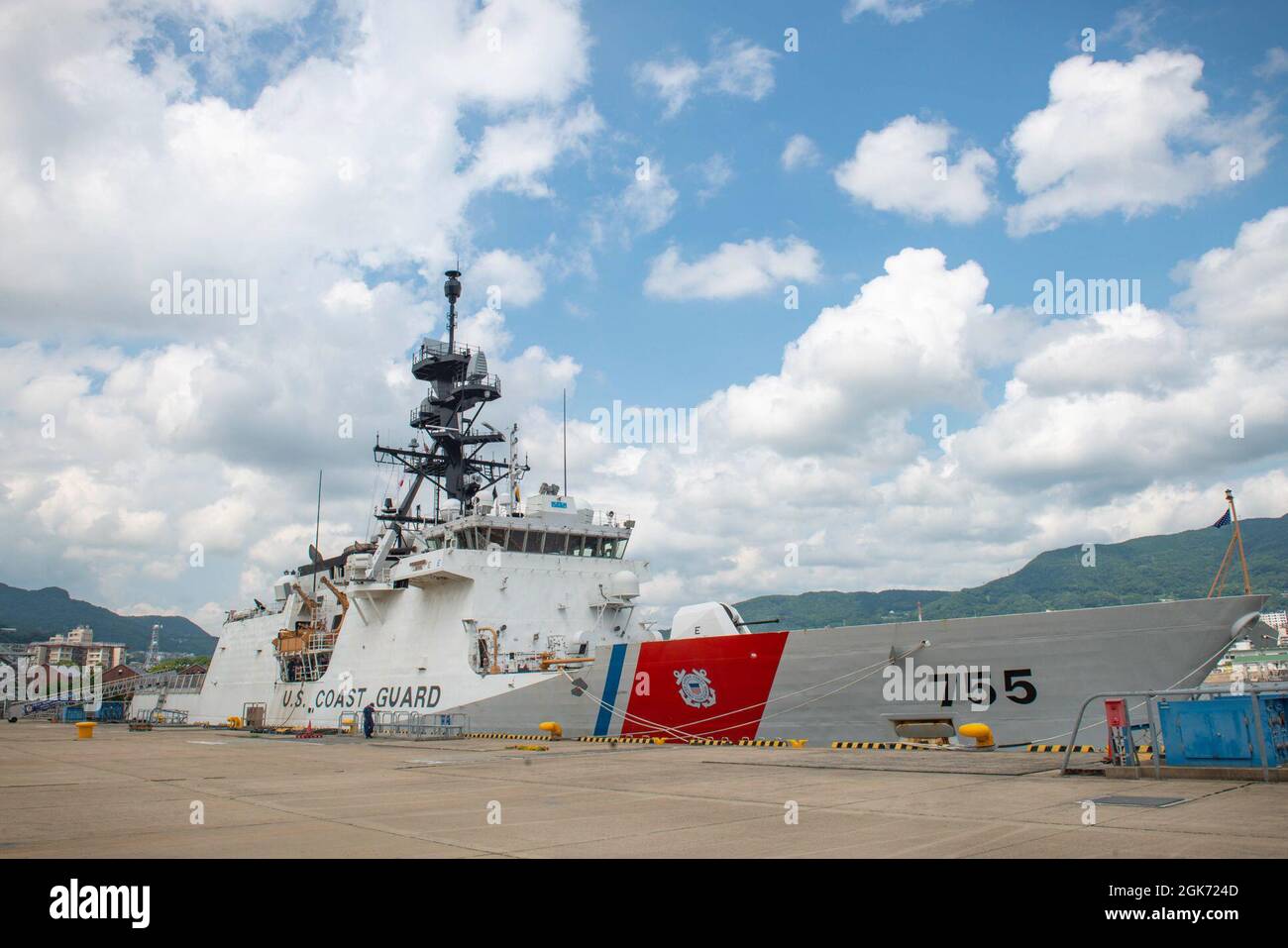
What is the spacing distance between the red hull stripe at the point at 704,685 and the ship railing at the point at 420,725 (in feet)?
14.2

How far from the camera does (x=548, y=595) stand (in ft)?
66.0

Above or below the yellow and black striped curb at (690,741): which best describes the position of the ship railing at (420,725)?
below

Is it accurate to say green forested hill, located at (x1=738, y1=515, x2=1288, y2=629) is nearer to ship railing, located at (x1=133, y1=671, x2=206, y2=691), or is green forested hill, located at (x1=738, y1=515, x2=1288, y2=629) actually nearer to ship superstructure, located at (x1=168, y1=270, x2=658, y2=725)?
ship railing, located at (x1=133, y1=671, x2=206, y2=691)

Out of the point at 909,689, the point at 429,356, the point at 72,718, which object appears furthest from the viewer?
the point at 72,718

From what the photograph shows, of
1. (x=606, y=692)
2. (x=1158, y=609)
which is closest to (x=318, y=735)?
(x=606, y=692)

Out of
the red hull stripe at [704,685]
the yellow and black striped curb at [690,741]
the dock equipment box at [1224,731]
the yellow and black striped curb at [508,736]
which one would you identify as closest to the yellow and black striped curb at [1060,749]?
the dock equipment box at [1224,731]

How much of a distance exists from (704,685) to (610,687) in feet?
7.16

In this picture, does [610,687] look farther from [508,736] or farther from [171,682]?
[171,682]

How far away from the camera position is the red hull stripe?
13.8 metres

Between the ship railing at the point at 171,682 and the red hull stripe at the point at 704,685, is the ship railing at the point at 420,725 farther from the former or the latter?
the ship railing at the point at 171,682

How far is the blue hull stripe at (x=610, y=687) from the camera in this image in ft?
51.4

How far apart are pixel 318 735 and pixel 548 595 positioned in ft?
24.0

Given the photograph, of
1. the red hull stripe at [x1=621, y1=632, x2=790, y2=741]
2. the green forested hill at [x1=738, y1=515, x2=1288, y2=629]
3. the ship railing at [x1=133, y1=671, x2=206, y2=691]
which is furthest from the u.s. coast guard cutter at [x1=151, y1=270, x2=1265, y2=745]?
the green forested hill at [x1=738, y1=515, x2=1288, y2=629]
